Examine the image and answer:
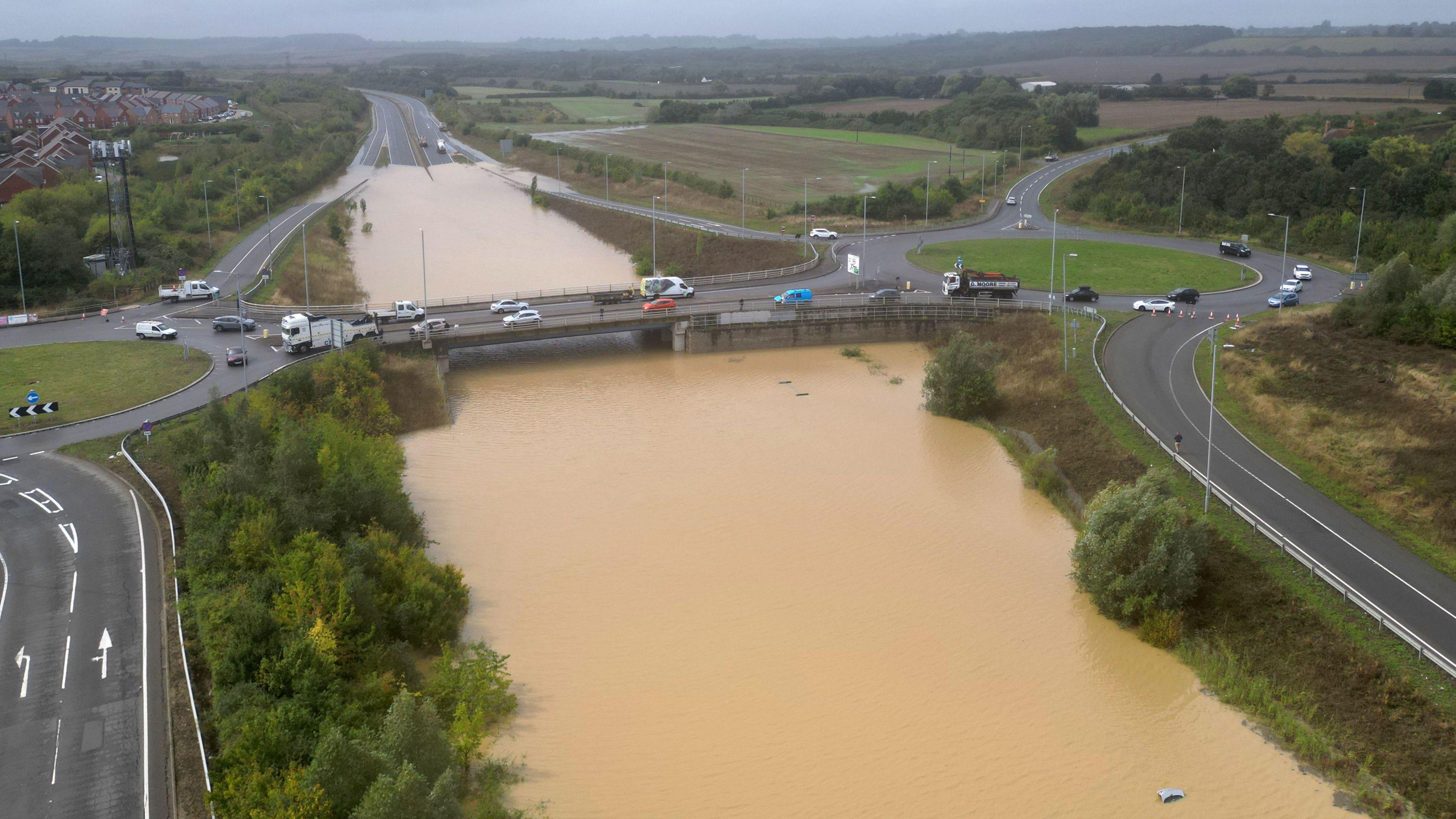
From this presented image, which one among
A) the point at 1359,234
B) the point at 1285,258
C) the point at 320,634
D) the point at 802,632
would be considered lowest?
the point at 802,632

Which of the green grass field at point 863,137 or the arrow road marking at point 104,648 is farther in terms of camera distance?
the green grass field at point 863,137

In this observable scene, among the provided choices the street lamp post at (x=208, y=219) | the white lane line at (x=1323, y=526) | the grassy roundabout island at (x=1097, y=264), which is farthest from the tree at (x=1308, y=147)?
the street lamp post at (x=208, y=219)

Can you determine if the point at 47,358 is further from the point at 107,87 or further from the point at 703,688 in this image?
the point at 107,87

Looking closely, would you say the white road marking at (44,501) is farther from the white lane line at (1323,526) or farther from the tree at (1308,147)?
the tree at (1308,147)

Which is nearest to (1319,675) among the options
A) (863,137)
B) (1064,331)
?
(1064,331)

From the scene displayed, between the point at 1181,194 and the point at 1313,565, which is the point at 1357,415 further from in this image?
the point at 1181,194

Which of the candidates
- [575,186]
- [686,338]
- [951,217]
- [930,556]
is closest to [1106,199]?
[951,217]
